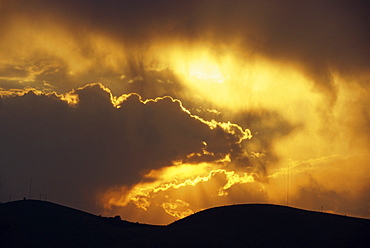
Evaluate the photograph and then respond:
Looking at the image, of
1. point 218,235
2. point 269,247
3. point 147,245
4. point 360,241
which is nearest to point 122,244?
point 147,245

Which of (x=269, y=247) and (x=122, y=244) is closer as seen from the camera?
(x=269, y=247)

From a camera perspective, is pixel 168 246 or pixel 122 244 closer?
pixel 168 246

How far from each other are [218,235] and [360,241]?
4503 cm

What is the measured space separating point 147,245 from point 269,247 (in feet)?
126

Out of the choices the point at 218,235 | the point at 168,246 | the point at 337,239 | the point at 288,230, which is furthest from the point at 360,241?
the point at 168,246

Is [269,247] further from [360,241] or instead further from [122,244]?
[122,244]

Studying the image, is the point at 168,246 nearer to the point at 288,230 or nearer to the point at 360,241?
the point at 288,230

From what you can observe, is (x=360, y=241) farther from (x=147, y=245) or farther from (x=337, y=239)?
(x=147, y=245)

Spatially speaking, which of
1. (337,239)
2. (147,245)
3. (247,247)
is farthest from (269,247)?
(147,245)

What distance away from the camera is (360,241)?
186 m

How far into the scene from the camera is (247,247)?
18700cm

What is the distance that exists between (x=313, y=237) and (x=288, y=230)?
977 cm

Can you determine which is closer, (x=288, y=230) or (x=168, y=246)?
(x=168, y=246)

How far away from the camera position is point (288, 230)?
653ft
